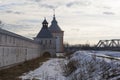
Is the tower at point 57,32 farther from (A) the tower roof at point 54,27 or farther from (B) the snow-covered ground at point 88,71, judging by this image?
(B) the snow-covered ground at point 88,71

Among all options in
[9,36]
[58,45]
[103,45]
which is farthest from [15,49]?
[58,45]

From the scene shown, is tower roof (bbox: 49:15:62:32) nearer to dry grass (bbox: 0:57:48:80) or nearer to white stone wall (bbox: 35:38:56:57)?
white stone wall (bbox: 35:38:56:57)

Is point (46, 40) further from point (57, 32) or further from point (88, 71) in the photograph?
point (88, 71)

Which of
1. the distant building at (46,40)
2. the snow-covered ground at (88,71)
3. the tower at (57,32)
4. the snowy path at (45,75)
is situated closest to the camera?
the snow-covered ground at (88,71)

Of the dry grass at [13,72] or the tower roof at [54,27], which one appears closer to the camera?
the dry grass at [13,72]

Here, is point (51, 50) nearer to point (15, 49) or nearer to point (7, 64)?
point (15, 49)

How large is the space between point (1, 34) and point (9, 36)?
4221 millimetres

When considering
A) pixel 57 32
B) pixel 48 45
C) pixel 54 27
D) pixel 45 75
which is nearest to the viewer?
pixel 45 75

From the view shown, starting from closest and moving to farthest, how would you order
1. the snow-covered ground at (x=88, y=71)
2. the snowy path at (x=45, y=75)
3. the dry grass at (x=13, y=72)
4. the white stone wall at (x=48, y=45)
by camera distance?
1. the snow-covered ground at (x=88, y=71)
2. the snowy path at (x=45, y=75)
3. the dry grass at (x=13, y=72)
4. the white stone wall at (x=48, y=45)

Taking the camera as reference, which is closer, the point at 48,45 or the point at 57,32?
the point at 48,45

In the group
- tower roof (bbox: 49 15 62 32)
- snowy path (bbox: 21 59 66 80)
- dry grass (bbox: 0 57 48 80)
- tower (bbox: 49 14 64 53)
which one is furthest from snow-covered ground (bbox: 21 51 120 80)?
tower roof (bbox: 49 15 62 32)

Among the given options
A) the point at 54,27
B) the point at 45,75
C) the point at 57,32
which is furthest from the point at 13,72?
the point at 54,27

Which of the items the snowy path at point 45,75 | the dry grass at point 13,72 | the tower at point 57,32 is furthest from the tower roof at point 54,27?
the snowy path at point 45,75

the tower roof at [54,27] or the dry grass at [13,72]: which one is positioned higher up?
the tower roof at [54,27]
